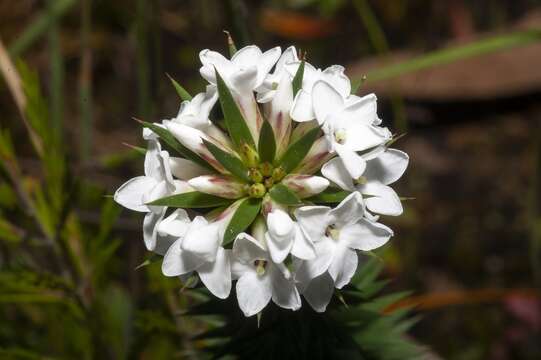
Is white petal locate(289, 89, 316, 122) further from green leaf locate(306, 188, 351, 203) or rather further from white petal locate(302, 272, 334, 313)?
white petal locate(302, 272, 334, 313)

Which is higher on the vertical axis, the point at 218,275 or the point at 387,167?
the point at 387,167

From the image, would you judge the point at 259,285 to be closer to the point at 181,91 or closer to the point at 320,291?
the point at 320,291

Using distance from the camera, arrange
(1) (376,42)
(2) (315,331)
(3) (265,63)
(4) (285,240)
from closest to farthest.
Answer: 1. (4) (285,240)
2. (3) (265,63)
3. (2) (315,331)
4. (1) (376,42)

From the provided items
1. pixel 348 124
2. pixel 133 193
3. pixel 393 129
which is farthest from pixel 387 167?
pixel 393 129

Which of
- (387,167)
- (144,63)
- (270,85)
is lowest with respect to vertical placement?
(387,167)

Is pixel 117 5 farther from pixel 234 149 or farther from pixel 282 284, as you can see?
pixel 282 284

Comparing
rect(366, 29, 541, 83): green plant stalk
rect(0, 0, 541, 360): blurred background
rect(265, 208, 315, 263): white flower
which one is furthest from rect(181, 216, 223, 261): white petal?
rect(366, 29, 541, 83): green plant stalk
